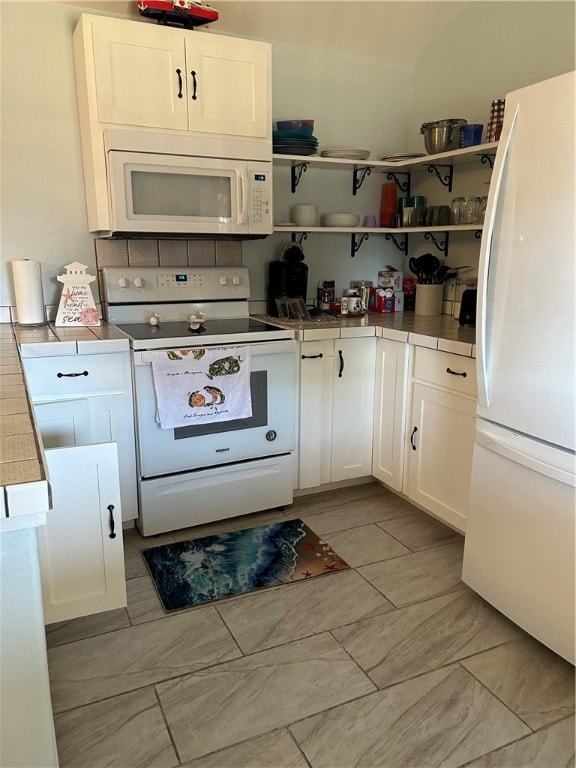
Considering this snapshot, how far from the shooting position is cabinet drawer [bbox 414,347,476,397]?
2324mm

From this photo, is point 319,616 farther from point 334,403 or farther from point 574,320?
point 574,320

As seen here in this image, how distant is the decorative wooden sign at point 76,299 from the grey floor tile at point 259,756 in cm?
186

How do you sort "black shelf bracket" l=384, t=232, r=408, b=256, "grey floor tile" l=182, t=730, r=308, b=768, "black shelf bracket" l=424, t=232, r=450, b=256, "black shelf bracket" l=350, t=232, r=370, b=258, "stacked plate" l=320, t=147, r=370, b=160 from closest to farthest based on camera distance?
"grey floor tile" l=182, t=730, r=308, b=768, "stacked plate" l=320, t=147, r=370, b=160, "black shelf bracket" l=424, t=232, r=450, b=256, "black shelf bracket" l=350, t=232, r=370, b=258, "black shelf bracket" l=384, t=232, r=408, b=256

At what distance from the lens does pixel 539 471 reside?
175 cm

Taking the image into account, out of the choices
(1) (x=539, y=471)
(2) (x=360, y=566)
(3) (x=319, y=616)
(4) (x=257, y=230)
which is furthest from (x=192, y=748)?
(4) (x=257, y=230)

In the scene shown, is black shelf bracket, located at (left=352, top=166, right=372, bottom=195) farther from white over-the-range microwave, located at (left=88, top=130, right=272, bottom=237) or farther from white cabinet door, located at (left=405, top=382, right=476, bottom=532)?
white cabinet door, located at (left=405, top=382, right=476, bottom=532)

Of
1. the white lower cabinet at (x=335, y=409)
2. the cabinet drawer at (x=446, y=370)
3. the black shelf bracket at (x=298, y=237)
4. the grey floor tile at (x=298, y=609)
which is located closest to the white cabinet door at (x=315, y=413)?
the white lower cabinet at (x=335, y=409)

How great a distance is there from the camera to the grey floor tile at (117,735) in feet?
4.90

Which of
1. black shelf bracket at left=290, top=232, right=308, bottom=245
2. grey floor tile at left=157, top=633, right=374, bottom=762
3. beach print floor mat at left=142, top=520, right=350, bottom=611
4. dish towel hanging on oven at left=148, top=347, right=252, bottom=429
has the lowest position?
grey floor tile at left=157, top=633, right=374, bottom=762

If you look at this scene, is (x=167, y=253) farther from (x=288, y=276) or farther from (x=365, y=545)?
(x=365, y=545)

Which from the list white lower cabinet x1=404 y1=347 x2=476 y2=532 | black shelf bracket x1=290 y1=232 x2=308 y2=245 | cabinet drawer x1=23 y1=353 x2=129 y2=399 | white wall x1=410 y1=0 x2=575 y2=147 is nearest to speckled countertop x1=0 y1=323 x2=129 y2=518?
cabinet drawer x1=23 y1=353 x2=129 y2=399

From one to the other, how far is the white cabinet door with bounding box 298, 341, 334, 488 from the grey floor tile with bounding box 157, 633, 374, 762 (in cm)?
106

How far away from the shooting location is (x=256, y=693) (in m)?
1.72

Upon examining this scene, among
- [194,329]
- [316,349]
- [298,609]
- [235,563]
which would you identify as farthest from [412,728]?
[194,329]
